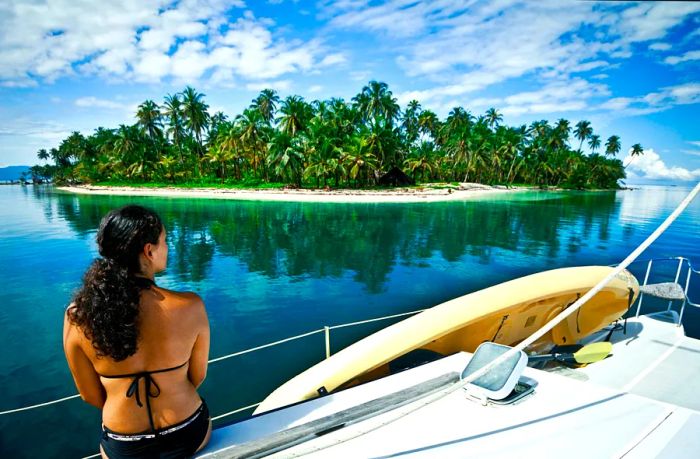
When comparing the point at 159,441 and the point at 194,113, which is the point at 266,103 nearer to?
the point at 194,113

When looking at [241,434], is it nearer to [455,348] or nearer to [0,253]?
[455,348]

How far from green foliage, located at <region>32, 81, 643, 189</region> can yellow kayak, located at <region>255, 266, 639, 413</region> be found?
1950 inches

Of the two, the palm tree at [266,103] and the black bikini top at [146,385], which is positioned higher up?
the palm tree at [266,103]

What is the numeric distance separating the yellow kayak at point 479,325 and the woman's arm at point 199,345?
183cm

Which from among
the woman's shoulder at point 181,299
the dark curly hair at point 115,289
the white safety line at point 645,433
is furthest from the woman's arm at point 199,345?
the white safety line at point 645,433

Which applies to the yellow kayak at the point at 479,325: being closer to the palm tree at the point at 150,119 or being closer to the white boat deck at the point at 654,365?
the white boat deck at the point at 654,365

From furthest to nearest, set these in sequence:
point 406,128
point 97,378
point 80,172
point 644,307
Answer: point 406,128, point 80,172, point 644,307, point 97,378

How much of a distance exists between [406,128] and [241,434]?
3789 inches

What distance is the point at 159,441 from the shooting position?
81.4 inches

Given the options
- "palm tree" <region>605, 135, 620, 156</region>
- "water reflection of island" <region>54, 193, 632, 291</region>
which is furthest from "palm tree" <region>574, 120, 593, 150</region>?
"water reflection of island" <region>54, 193, 632, 291</region>

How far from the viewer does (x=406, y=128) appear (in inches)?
3671

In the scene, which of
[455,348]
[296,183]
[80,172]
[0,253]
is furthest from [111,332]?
[80,172]

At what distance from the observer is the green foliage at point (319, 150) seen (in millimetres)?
56750

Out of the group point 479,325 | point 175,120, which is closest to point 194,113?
point 175,120
